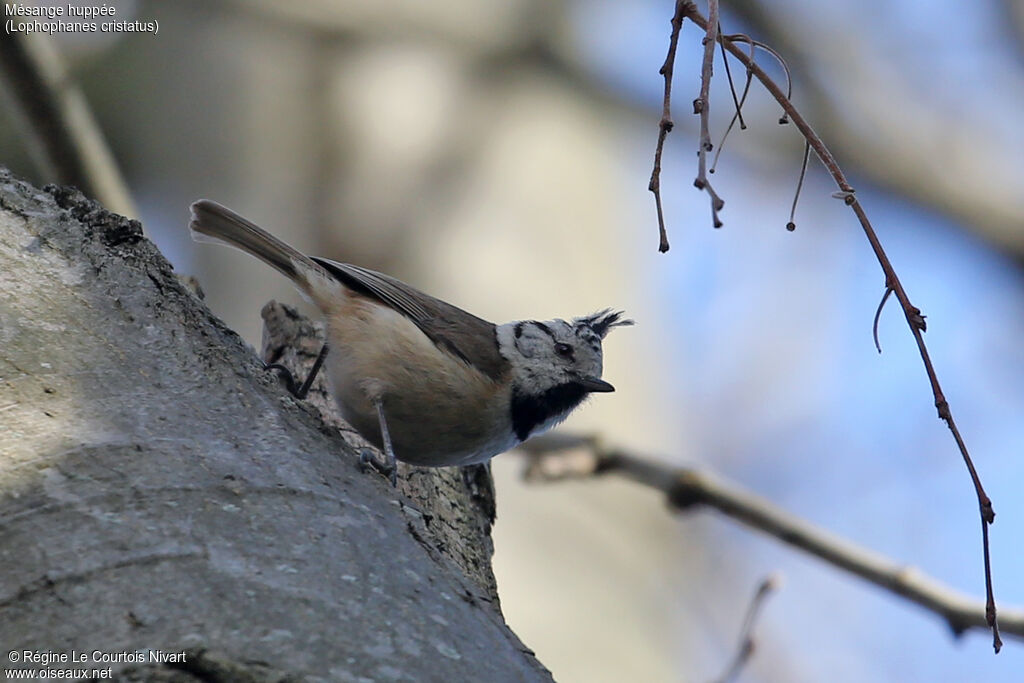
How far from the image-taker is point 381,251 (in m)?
5.58

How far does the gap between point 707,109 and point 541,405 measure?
1893 mm

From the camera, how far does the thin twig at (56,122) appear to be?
143 inches

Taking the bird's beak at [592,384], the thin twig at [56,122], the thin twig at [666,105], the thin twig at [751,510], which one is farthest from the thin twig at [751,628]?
the thin twig at [56,122]

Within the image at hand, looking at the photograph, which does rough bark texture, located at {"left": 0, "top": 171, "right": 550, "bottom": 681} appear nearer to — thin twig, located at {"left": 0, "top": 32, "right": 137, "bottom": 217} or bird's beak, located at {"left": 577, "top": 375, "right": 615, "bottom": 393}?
thin twig, located at {"left": 0, "top": 32, "right": 137, "bottom": 217}

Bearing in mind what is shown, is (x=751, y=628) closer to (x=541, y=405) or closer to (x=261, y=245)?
(x=541, y=405)

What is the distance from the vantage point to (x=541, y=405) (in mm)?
3758

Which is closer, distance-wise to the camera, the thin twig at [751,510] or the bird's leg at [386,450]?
the bird's leg at [386,450]

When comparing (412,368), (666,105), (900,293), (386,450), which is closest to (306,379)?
(412,368)

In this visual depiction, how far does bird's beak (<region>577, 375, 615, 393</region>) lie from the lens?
12.6 feet

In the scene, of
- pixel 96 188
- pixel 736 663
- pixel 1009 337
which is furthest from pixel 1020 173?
pixel 96 188

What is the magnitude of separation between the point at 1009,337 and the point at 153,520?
23.2ft

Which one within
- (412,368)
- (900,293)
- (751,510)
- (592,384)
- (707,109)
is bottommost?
(900,293)

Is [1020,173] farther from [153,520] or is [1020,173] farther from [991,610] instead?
[153,520]

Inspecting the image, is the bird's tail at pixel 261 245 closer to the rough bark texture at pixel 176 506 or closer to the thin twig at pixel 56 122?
the thin twig at pixel 56 122
